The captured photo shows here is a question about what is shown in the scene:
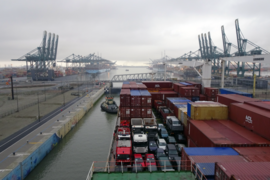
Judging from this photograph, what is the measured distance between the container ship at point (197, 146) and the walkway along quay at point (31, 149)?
14.2ft

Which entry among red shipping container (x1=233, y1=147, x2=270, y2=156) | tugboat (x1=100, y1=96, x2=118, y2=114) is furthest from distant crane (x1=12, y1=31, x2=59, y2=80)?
red shipping container (x1=233, y1=147, x2=270, y2=156)

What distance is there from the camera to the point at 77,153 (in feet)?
49.0

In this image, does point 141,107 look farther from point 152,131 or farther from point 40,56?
point 40,56

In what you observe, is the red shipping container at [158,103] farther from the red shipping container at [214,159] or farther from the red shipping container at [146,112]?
the red shipping container at [214,159]

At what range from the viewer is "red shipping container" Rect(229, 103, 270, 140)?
9859 mm

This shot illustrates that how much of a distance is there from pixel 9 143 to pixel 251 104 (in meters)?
18.3

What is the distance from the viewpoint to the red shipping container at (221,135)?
9297 millimetres

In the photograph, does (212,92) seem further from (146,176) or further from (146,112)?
(146,176)

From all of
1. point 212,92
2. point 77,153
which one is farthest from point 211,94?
point 77,153

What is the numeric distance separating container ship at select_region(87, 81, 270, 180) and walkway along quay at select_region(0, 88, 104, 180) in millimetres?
4332

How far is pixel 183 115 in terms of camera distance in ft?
52.2

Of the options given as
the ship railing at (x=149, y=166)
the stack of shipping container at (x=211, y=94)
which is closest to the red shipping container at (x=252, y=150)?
the ship railing at (x=149, y=166)

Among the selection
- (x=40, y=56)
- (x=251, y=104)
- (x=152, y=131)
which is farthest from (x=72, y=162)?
(x=40, y=56)

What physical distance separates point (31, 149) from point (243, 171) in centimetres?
1296
